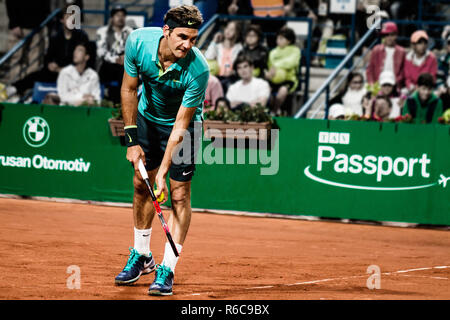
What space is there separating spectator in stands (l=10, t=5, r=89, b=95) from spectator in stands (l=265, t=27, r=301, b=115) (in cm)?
360

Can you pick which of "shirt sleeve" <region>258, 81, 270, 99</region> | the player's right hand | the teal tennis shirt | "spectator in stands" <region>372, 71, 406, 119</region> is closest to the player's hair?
the teal tennis shirt

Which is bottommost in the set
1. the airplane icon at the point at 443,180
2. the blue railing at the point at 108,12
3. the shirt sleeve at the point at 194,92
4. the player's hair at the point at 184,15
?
the airplane icon at the point at 443,180

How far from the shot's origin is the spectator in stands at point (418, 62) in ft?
43.7

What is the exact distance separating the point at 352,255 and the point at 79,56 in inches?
292

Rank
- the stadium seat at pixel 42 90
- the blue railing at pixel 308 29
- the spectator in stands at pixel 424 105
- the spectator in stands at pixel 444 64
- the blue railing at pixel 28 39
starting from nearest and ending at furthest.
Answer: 1. the spectator in stands at pixel 424 105
2. the spectator in stands at pixel 444 64
3. the blue railing at pixel 308 29
4. the stadium seat at pixel 42 90
5. the blue railing at pixel 28 39

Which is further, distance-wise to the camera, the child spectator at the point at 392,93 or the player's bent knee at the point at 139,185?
the child spectator at the point at 392,93

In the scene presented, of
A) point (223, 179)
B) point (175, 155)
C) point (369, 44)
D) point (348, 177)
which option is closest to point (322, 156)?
point (348, 177)

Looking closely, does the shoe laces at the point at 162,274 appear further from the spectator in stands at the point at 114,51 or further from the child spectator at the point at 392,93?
the spectator in stands at the point at 114,51

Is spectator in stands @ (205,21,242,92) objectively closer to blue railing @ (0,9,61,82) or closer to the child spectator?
the child spectator

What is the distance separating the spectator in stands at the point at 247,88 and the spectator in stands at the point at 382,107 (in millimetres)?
1880

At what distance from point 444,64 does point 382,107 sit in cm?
203

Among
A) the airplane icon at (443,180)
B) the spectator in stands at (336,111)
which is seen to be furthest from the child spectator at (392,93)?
the airplane icon at (443,180)
